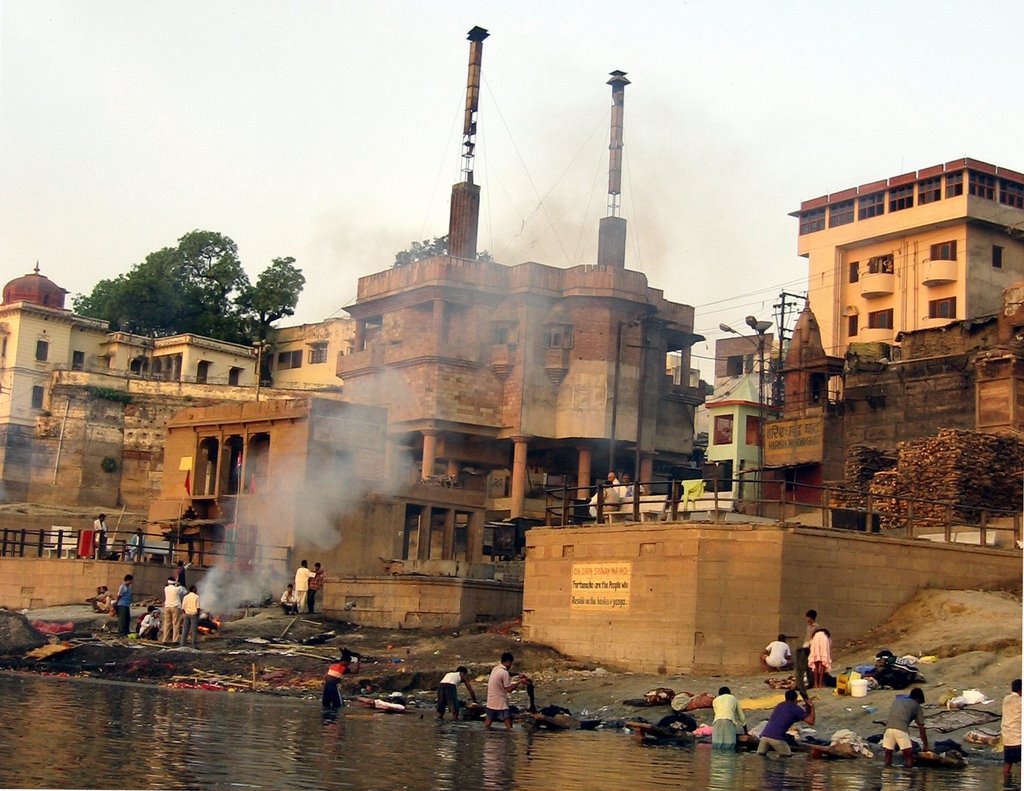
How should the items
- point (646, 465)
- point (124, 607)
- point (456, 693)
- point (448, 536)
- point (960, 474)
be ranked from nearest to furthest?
point (456, 693), point (124, 607), point (960, 474), point (448, 536), point (646, 465)

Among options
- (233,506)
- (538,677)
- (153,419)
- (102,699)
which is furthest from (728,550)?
(153,419)

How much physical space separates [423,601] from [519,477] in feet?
77.6

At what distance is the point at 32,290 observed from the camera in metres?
80.7

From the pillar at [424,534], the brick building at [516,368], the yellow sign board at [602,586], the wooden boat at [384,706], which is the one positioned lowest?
the wooden boat at [384,706]

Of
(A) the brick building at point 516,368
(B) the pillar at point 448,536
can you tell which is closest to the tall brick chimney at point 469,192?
(A) the brick building at point 516,368

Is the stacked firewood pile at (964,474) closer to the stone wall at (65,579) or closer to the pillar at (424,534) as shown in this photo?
the pillar at (424,534)

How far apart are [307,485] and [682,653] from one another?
20283 millimetres

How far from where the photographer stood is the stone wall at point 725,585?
27203mm

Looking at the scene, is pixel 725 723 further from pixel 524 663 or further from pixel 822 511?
pixel 822 511

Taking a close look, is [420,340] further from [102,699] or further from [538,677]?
[102,699]

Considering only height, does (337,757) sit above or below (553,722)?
above

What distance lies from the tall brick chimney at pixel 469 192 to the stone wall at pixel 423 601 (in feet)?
89.2

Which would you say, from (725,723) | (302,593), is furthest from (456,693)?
(302,593)

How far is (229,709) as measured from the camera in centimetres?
2188
